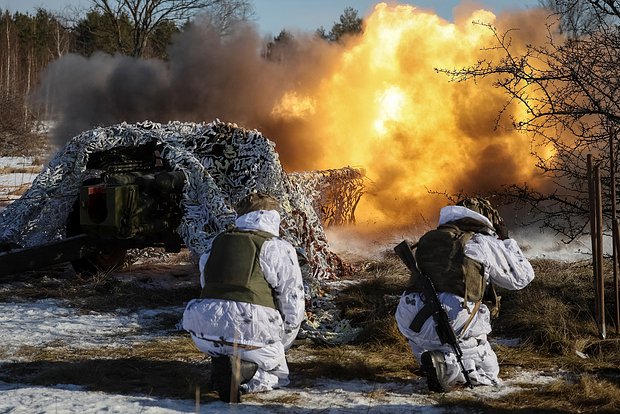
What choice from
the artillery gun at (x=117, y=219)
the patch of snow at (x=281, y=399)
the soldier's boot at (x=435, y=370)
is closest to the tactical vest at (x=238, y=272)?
the patch of snow at (x=281, y=399)

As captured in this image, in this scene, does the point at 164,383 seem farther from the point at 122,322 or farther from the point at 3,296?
the point at 3,296

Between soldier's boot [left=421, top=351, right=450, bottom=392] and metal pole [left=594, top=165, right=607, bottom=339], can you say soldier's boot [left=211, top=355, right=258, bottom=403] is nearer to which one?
soldier's boot [left=421, top=351, right=450, bottom=392]

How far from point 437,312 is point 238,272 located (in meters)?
1.41

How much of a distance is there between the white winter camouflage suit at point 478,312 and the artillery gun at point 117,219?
4.21 metres

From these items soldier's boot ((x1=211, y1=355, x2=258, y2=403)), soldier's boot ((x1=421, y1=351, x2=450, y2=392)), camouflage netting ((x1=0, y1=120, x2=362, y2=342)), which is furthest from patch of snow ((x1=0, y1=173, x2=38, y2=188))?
soldier's boot ((x1=421, y1=351, x2=450, y2=392))

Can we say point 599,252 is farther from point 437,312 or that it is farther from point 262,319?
point 262,319

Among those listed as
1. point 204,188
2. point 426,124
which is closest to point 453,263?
point 204,188

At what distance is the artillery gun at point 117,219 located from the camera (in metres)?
8.88

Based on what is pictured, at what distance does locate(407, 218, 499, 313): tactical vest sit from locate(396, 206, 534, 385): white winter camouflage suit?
1.8 inches

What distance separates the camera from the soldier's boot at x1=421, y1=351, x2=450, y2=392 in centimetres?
539

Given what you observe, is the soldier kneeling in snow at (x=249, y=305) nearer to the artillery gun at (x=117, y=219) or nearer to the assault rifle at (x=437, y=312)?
the assault rifle at (x=437, y=312)

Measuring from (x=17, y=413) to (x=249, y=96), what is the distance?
11622 mm

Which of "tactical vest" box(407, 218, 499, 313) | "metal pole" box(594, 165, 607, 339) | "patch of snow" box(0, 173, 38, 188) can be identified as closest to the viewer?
"tactical vest" box(407, 218, 499, 313)

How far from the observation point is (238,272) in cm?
541
